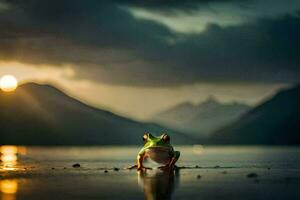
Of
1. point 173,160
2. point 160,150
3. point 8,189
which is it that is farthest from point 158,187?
point 173,160

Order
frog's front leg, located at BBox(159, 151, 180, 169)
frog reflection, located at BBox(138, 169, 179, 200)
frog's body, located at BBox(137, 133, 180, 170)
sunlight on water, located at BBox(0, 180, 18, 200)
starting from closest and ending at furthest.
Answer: frog reflection, located at BBox(138, 169, 179, 200) → sunlight on water, located at BBox(0, 180, 18, 200) → frog's body, located at BBox(137, 133, 180, 170) → frog's front leg, located at BBox(159, 151, 180, 169)

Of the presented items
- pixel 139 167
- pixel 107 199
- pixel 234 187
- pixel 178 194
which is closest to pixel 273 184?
pixel 234 187

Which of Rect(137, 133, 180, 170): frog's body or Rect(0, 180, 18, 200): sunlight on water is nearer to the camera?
Rect(0, 180, 18, 200): sunlight on water

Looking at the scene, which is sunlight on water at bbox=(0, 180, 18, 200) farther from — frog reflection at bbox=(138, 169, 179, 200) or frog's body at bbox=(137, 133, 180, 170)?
frog's body at bbox=(137, 133, 180, 170)

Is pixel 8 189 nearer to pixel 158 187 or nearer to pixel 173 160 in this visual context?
pixel 158 187

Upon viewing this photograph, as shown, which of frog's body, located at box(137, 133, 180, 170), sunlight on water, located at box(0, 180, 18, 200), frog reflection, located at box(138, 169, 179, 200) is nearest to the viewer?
frog reflection, located at box(138, 169, 179, 200)

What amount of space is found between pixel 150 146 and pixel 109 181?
37.8 feet

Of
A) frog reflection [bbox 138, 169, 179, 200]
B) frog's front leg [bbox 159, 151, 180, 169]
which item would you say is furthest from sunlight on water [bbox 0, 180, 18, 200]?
frog's front leg [bbox 159, 151, 180, 169]

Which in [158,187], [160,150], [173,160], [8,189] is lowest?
[158,187]

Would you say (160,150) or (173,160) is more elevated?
(160,150)

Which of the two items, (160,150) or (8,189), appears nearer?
(8,189)

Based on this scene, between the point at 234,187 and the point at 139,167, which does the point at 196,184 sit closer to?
the point at 234,187

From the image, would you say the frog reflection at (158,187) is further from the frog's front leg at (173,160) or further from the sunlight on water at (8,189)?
the frog's front leg at (173,160)

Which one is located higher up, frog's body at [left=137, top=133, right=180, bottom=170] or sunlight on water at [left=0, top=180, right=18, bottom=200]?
frog's body at [left=137, top=133, right=180, bottom=170]
